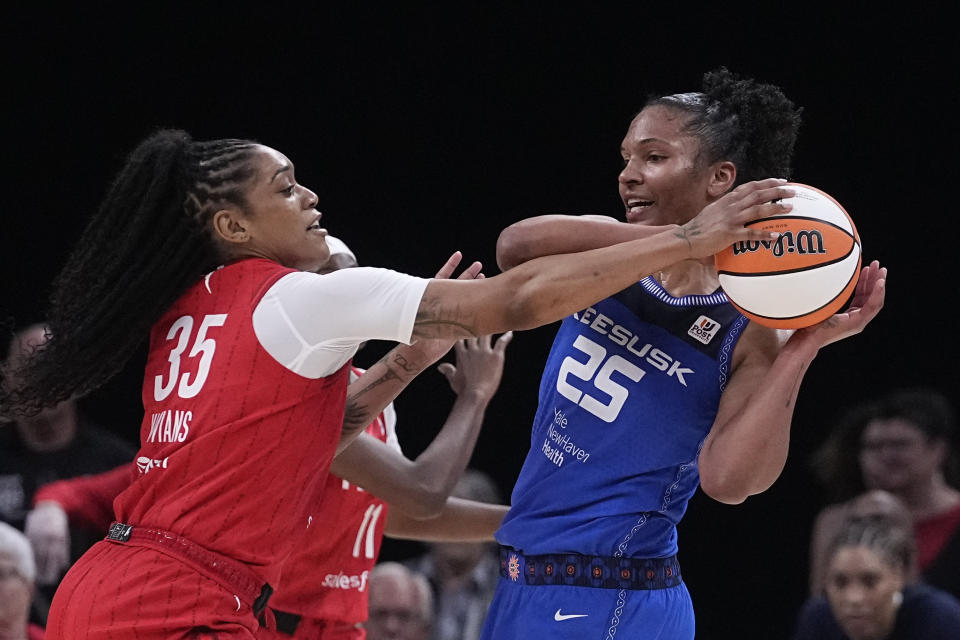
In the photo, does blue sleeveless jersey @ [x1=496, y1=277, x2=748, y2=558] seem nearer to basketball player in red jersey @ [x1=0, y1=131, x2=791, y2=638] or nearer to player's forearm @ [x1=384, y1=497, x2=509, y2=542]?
basketball player in red jersey @ [x1=0, y1=131, x2=791, y2=638]

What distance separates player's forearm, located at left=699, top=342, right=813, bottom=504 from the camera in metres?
2.71

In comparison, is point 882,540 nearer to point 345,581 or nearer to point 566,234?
point 345,581

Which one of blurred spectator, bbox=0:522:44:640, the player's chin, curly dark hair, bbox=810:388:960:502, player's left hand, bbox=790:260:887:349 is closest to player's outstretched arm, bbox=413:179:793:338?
player's left hand, bbox=790:260:887:349

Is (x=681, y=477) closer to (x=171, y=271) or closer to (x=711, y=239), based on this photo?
(x=711, y=239)

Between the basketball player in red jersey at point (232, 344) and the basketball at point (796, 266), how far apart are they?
56mm

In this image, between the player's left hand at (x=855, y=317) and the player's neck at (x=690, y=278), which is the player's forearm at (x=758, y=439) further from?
the player's neck at (x=690, y=278)

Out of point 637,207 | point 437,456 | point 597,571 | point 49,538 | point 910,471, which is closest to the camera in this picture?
point 597,571

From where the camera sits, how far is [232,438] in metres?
2.57

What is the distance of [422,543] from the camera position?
25.1 ft

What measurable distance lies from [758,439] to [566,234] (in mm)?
617

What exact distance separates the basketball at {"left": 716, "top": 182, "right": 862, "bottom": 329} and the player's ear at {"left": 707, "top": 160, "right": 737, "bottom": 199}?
363mm

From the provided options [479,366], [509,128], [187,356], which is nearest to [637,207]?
[479,366]

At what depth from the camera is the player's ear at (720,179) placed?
3057 millimetres

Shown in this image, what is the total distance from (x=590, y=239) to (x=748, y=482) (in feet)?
2.10
